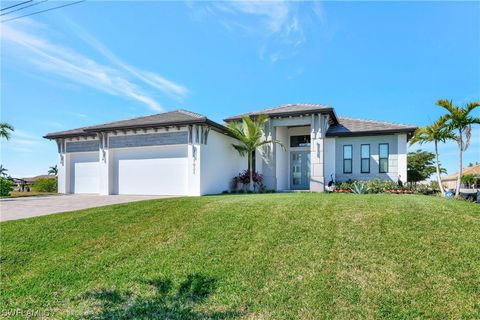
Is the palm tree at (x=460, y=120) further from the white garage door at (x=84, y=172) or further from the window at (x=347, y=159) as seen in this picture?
the white garage door at (x=84, y=172)

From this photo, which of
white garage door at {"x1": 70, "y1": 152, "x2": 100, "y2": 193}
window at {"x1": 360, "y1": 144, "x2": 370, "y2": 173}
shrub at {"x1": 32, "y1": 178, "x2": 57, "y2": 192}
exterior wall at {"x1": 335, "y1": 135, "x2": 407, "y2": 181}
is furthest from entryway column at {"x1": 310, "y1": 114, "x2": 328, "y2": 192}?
shrub at {"x1": 32, "y1": 178, "x2": 57, "y2": 192}

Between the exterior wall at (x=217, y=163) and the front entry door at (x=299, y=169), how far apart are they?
11.6 ft

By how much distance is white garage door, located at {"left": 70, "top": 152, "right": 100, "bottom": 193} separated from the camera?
16484 mm

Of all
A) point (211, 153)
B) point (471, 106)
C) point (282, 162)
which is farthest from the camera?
point (282, 162)

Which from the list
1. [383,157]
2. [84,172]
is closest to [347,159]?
[383,157]

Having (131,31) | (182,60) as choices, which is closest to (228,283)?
(131,31)

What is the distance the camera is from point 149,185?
13.9 m

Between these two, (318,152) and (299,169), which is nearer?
(318,152)

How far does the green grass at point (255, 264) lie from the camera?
352 centimetres

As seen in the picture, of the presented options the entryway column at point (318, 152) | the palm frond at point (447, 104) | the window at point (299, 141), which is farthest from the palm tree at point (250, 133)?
the palm frond at point (447, 104)

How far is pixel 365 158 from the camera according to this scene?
15586mm

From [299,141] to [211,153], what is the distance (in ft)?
21.7

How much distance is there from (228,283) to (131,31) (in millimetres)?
9222

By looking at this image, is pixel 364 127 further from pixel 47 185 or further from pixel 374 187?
pixel 47 185
